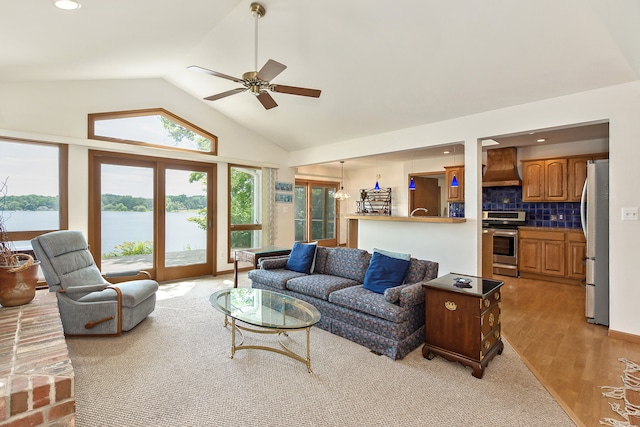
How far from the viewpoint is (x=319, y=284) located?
354cm

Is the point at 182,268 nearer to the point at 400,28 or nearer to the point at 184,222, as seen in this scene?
the point at 184,222

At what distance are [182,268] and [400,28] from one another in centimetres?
504

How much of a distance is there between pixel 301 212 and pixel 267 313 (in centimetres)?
629

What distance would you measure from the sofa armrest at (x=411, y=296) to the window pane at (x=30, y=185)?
471 centimetres

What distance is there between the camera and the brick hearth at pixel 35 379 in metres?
1.25

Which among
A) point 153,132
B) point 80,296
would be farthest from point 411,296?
point 153,132

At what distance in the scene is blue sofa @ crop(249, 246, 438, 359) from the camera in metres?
2.80

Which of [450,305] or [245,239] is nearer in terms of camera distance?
[450,305]

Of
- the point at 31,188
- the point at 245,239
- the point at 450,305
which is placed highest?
the point at 31,188

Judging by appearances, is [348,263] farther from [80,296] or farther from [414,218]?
[80,296]

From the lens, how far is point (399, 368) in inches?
103

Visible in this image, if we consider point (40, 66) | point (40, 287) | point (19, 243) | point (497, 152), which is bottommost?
point (40, 287)

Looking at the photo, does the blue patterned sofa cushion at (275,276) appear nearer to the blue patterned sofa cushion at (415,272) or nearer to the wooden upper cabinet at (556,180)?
the blue patterned sofa cushion at (415,272)

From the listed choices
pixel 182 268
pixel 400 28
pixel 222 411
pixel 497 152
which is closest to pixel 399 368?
pixel 222 411
